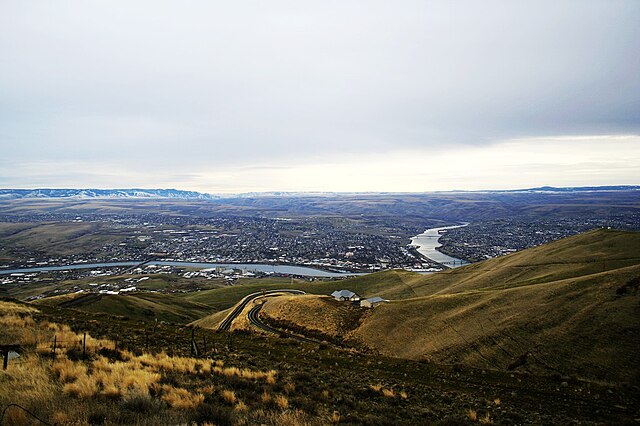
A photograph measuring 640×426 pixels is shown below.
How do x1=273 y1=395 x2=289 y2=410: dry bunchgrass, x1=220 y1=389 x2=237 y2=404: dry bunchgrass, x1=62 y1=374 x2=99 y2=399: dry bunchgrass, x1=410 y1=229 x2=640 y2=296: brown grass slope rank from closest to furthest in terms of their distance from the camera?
x1=62 y1=374 x2=99 y2=399: dry bunchgrass, x1=220 y1=389 x2=237 y2=404: dry bunchgrass, x1=273 y1=395 x2=289 y2=410: dry bunchgrass, x1=410 y1=229 x2=640 y2=296: brown grass slope

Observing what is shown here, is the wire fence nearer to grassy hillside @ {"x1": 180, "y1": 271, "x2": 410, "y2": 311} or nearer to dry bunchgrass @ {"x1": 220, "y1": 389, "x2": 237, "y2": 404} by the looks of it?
dry bunchgrass @ {"x1": 220, "y1": 389, "x2": 237, "y2": 404}

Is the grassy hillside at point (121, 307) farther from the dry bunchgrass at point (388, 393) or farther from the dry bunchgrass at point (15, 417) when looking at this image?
the dry bunchgrass at point (15, 417)

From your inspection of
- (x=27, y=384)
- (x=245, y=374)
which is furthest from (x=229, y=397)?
(x=27, y=384)

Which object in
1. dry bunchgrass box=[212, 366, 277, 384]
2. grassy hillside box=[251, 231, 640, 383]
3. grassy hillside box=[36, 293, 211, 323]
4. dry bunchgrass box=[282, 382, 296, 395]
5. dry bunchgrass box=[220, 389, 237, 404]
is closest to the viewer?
dry bunchgrass box=[220, 389, 237, 404]

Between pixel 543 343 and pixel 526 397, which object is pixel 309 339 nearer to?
pixel 543 343

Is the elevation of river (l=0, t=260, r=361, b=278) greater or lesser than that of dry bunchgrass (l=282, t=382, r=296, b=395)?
lesser

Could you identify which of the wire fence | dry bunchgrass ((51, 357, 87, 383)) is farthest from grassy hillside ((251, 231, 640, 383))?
dry bunchgrass ((51, 357, 87, 383))

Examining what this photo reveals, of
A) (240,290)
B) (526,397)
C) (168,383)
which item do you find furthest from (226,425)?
(240,290)

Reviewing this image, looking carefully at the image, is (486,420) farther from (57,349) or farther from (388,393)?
(57,349)
